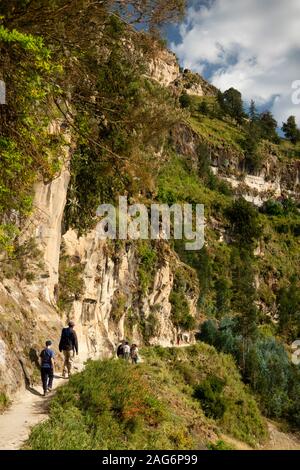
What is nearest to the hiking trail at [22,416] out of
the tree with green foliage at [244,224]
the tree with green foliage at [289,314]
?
the tree with green foliage at [289,314]

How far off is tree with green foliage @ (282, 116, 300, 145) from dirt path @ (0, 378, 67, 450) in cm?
11508

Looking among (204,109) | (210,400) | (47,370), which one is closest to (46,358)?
(47,370)

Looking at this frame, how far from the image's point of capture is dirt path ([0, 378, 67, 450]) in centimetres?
880

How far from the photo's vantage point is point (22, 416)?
10.3 meters

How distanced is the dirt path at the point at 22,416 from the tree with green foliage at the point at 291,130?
11508 cm

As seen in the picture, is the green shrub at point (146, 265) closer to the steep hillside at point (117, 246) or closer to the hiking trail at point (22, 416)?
the steep hillside at point (117, 246)

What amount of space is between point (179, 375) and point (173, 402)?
1403cm

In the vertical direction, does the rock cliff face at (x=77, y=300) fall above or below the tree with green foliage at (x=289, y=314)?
above

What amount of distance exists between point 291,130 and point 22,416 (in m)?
118

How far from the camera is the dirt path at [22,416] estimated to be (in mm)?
8797

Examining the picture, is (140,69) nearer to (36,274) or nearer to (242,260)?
(36,274)

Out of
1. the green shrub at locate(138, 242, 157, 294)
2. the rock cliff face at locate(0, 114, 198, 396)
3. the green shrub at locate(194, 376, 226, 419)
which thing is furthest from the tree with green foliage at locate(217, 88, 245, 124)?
the green shrub at locate(194, 376, 226, 419)

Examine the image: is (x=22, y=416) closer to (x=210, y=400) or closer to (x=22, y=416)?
(x=22, y=416)

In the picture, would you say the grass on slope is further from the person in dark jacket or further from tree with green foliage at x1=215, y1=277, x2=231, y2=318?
tree with green foliage at x1=215, y1=277, x2=231, y2=318
